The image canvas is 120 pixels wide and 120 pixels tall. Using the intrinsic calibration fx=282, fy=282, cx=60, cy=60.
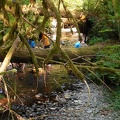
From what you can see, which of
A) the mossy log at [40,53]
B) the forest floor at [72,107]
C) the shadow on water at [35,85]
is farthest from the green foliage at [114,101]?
the mossy log at [40,53]

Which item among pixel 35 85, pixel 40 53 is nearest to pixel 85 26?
pixel 35 85

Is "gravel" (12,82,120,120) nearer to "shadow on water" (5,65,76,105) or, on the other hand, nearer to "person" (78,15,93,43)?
"shadow on water" (5,65,76,105)

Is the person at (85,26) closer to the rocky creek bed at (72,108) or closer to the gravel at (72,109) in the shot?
the rocky creek bed at (72,108)

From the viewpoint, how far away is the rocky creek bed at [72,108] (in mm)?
5512

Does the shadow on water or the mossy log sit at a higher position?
the mossy log

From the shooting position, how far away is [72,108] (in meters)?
6.04

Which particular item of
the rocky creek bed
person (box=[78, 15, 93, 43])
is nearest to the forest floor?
the rocky creek bed

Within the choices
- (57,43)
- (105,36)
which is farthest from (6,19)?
(105,36)

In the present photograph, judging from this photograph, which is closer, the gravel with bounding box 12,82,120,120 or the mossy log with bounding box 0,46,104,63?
the gravel with bounding box 12,82,120,120

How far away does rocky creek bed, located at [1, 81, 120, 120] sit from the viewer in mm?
5512

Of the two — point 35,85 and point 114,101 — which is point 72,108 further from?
point 35,85

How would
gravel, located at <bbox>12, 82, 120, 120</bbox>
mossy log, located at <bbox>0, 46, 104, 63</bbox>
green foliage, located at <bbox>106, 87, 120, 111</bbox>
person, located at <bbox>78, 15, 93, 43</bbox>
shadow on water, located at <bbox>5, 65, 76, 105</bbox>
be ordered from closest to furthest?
gravel, located at <bbox>12, 82, 120, 120</bbox> → green foliage, located at <bbox>106, 87, 120, 111</bbox> → mossy log, located at <bbox>0, 46, 104, 63</bbox> → shadow on water, located at <bbox>5, 65, 76, 105</bbox> → person, located at <bbox>78, 15, 93, 43</bbox>

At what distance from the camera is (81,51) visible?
7820mm

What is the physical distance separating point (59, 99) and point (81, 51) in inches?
69.9
